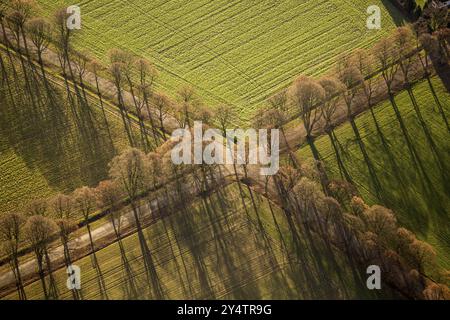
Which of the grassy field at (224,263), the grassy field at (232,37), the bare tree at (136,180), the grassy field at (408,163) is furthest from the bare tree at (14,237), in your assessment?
the grassy field at (408,163)

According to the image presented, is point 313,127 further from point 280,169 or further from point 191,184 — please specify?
point 191,184

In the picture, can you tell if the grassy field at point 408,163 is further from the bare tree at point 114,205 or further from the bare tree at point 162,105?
the bare tree at point 114,205

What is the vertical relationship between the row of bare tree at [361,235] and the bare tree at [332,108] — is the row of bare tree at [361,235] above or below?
below

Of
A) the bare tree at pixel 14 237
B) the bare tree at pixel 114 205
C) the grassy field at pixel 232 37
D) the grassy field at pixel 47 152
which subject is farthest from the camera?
the grassy field at pixel 232 37

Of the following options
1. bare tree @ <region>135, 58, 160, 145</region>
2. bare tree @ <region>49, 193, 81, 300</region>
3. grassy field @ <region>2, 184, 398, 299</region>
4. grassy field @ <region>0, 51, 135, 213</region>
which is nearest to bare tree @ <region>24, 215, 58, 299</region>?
grassy field @ <region>2, 184, 398, 299</region>

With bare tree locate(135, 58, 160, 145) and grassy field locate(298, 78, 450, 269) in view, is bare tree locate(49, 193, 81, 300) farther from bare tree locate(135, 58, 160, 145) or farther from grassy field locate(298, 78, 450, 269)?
grassy field locate(298, 78, 450, 269)

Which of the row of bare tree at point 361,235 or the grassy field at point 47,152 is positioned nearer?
the row of bare tree at point 361,235

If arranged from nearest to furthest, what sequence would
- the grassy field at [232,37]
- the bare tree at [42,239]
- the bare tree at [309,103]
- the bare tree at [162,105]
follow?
the bare tree at [42,239] < the bare tree at [309,103] < the bare tree at [162,105] < the grassy field at [232,37]

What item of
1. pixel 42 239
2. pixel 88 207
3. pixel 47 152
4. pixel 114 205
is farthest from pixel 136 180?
pixel 47 152
